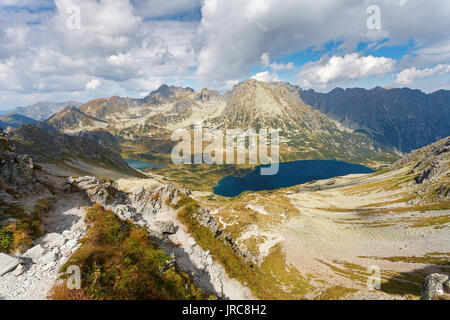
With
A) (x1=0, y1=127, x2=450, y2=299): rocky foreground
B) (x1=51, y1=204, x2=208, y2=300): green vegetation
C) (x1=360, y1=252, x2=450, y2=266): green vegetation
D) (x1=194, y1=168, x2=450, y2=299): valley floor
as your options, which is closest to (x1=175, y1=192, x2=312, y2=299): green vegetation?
(x1=0, y1=127, x2=450, y2=299): rocky foreground

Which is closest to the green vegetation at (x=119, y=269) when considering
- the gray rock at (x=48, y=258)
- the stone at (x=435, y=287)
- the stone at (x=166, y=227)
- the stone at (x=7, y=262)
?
the gray rock at (x=48, y=258)

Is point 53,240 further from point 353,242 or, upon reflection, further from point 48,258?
point 353,242

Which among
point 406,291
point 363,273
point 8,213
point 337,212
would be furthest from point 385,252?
point 8,213

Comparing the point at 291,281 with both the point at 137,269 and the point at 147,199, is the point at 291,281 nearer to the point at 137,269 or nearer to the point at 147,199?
the point at 147,199

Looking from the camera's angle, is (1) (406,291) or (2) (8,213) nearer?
(2) (8,213)

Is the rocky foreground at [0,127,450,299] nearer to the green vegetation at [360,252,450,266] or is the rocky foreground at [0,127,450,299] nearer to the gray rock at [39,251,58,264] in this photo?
the gray rock at [39,251,58,264]
